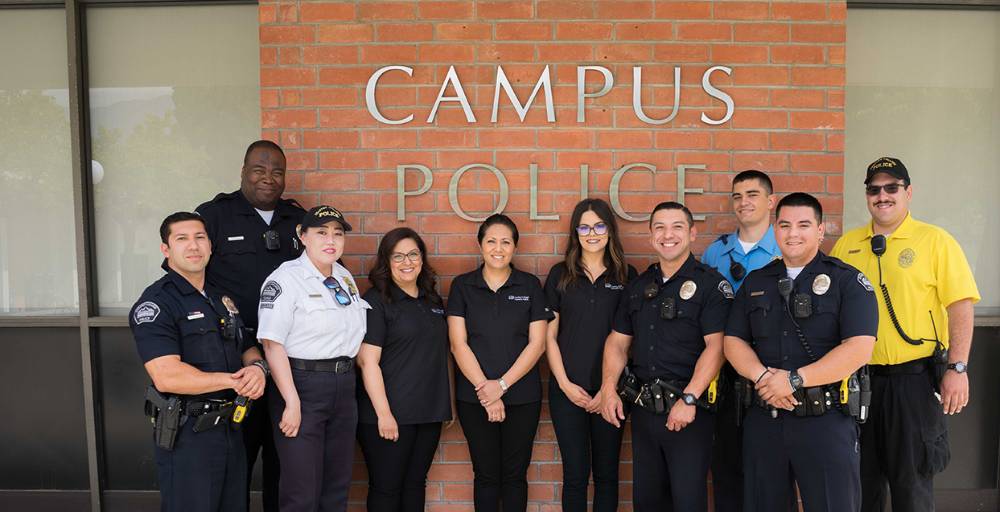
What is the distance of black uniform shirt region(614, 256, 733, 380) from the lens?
3.03 m

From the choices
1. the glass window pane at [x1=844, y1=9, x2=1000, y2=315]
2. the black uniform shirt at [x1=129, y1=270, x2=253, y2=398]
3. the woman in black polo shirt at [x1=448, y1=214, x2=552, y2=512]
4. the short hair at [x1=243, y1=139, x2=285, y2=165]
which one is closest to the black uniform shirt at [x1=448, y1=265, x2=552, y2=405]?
the woman in black polo shirt at [x1=448, y1=214, x2=552, y2=512]

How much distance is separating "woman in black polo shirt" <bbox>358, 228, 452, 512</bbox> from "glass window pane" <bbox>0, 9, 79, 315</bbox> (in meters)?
2.33

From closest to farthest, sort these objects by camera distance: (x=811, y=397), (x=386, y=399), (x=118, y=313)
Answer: (x=811, y=397) < (x=386, y=399) < (x=118, y=313)

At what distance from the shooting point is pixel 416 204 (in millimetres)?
3717

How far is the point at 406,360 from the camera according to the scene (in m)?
3.25

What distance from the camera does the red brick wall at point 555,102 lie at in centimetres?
367

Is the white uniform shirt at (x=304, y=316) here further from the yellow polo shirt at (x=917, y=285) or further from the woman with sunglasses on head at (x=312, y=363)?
the yellow polo shirt at (x=917, y=285)

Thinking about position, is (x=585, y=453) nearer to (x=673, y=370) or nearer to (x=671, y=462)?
(x=671, y=462)

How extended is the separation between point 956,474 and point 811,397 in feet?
7.86

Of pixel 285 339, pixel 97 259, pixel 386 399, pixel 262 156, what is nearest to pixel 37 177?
pixel 97 259

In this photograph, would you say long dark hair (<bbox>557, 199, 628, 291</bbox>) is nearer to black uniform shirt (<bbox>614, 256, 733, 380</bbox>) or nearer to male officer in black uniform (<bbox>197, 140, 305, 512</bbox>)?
black uniform shirt (<bbox>614, 256, 733, 380</bbox>)

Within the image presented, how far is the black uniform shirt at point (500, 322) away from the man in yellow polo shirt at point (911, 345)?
1.59 metres

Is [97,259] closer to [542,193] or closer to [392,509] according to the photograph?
[392,509]

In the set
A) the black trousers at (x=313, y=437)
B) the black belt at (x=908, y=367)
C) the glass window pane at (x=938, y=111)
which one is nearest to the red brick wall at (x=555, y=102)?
the glass window pane at (x=938, y=111)
